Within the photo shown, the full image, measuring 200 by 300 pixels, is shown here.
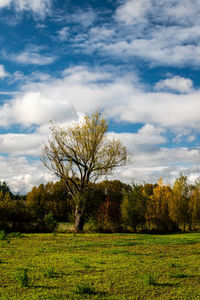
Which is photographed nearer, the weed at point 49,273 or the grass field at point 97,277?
the grass field at point 97,277

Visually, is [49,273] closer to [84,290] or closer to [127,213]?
[84,290]

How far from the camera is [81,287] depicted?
20.5ft

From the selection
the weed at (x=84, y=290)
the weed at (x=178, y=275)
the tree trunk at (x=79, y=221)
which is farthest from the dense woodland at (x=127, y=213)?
the weed at (x=84, y=290)

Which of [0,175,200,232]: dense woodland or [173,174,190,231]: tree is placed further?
[173,174,190,231]: tree

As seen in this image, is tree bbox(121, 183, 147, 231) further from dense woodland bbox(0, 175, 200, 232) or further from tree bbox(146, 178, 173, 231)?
tree bbox(146, 178, 173, 231)

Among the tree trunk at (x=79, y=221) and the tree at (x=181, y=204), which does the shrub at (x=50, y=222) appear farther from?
the tree at (x=181, y=204)

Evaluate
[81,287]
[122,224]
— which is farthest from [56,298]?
[122,224]

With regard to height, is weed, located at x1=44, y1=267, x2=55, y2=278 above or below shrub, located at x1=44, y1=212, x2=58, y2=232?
above

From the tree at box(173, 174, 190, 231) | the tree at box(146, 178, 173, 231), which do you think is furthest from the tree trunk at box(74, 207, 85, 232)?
the tree at box(173, 174, 190, 231)

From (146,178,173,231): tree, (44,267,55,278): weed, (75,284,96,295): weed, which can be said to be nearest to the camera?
(75,284,96,295): weed

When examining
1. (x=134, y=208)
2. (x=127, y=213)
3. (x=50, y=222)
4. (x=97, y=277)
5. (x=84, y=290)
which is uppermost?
(x=134, y=208)

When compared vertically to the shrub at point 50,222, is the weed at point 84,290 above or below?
above

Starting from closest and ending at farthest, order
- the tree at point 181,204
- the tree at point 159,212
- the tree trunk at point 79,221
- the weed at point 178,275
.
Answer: the weed at point 178,275 < the tree trunk at point 79,221 < the tree at point 159,212 < the tree at point 181,204

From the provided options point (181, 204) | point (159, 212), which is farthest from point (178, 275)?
point (181, 204)
